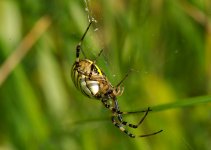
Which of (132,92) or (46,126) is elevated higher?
(132,92)

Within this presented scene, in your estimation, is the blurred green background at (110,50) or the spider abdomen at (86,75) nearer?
the spider abdomen at (86,75)

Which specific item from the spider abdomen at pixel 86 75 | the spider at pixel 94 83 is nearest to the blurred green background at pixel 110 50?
the spider at pixel 94 83

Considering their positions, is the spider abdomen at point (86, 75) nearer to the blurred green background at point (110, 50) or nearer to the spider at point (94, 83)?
the spider at point (94, 83)

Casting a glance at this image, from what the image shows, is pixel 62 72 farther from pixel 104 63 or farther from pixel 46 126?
pixel 104 63

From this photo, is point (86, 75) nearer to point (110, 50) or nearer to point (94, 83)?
point (94, 83)

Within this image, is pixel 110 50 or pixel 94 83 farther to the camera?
pixel 110 50

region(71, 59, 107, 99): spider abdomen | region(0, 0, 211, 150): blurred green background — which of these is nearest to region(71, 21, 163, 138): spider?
region(71, 59, 107, 99): spider abdomen

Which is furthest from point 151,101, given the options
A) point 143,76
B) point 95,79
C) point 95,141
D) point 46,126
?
point 95,79

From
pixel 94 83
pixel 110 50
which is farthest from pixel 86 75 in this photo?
pixel 110 50
